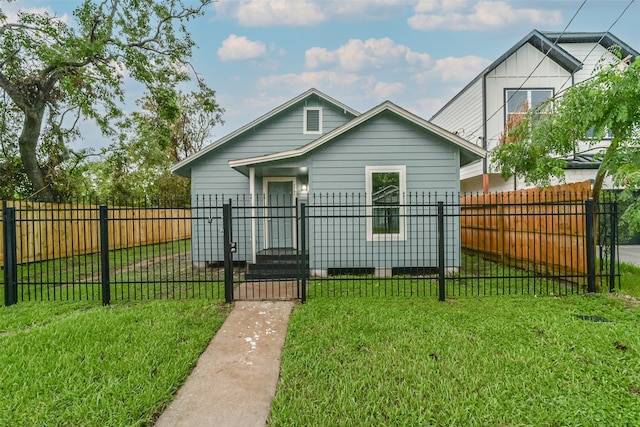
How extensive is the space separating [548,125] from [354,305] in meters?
5.48

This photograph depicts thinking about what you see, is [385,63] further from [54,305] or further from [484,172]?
[54,305]

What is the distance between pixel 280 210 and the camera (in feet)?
30.2

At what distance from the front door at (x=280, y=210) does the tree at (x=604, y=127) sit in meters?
6.09

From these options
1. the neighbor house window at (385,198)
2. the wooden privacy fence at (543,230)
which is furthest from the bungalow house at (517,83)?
the neighbor house window at (385,198)

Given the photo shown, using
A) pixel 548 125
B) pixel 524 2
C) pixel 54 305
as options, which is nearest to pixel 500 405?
pixel 548 125

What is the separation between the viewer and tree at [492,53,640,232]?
517 cm

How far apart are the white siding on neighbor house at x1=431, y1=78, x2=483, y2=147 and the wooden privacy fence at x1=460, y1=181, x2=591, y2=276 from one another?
188 inches

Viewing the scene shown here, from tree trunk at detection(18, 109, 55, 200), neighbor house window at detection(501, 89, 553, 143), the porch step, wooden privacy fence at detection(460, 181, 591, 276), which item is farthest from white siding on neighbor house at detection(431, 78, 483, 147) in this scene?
tree trunk at detection(18, 109, 55, 200)

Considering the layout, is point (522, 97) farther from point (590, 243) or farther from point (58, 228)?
point (58, 228)

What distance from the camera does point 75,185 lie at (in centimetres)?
1325

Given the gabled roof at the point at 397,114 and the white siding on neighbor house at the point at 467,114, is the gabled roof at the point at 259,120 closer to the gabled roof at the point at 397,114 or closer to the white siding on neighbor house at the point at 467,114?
the gabled roof at the point at 397,114

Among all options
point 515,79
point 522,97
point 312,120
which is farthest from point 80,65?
point 522,97

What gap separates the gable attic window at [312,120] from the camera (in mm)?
9734

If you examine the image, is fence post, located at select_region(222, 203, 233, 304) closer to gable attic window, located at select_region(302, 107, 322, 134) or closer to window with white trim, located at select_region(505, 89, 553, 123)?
gable attic window, located at select_region(302, 107, 322, 134)
